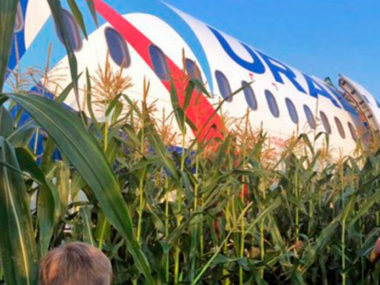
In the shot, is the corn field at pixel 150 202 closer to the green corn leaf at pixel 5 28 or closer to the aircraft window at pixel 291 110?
the green corn leaf at pixel 5 28

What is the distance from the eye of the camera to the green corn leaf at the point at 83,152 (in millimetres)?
1407

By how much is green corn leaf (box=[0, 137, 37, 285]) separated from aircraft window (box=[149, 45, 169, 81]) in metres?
6.75

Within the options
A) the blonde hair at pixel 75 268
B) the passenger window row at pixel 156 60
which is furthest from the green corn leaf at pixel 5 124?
the passenger window row at pixel 156 60

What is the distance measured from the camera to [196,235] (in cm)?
373

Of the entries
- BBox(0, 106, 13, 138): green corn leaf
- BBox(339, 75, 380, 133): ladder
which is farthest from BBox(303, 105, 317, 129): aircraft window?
BBox(0, 106, 13, 138): green corn leaf

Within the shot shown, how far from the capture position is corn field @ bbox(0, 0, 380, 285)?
1487 millimetres

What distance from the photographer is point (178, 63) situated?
29.5ft

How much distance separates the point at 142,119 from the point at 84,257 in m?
1.91

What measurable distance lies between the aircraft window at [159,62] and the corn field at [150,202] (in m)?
3.23

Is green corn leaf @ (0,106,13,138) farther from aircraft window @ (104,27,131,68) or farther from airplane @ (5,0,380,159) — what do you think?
aircraft window @ (104,27,131,68)

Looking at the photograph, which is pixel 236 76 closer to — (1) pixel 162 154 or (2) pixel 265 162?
(2) pixel 265 162

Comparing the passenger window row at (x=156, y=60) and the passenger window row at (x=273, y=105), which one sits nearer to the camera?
the passenger window row at (x=156, y=60)

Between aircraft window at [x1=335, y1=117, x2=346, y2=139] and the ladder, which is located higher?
the ladder

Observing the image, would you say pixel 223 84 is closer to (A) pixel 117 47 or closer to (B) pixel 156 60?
(B) pixel 156 60
